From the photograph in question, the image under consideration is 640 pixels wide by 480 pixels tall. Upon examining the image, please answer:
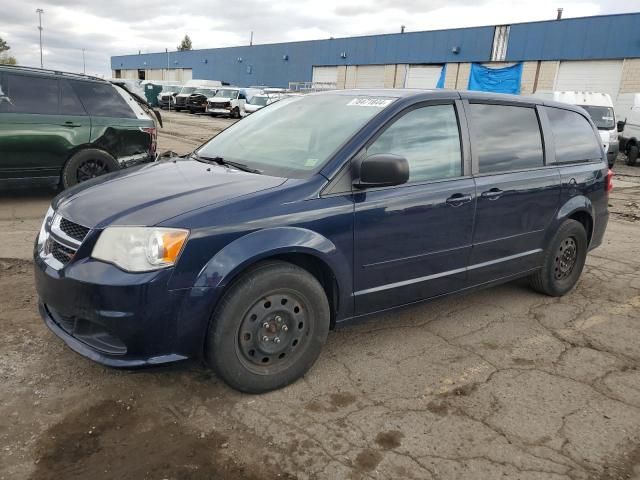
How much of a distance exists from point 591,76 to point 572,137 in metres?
24.9

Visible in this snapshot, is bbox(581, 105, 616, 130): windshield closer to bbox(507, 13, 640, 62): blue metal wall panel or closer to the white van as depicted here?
the white van

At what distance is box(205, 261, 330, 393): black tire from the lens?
2744mm

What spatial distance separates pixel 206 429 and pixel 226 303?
628mm

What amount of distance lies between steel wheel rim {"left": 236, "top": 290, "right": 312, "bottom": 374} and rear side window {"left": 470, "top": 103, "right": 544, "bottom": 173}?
5.76 feet

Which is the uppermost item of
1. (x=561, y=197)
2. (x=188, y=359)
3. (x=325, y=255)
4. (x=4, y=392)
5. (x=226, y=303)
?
(x=561, y=197)

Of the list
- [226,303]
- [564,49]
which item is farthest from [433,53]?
[226,303]

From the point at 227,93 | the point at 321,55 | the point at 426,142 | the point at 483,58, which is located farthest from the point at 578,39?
the point at 426,142

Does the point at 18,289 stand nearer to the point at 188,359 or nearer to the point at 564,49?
the point at 188,359

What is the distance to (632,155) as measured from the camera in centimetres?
1664

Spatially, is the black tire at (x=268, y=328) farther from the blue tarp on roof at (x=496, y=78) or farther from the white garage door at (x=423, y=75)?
the white garage door at (x=423, y=75)

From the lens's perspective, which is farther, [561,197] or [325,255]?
[561,197]

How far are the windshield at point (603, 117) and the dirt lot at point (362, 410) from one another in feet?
42.5

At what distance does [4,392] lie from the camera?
9.45 ft

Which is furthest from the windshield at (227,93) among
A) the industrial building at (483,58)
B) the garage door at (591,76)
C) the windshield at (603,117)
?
the windshield at (603,117)
